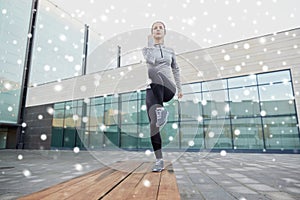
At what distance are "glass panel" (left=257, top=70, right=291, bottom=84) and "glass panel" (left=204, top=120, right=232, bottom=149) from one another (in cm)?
216

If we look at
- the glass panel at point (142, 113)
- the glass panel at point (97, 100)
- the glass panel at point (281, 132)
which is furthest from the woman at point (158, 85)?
the glass panel at point (97, 100)

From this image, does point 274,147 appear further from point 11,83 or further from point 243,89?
point 11,83

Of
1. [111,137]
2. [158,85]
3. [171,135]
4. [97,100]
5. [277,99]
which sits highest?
[97,100]

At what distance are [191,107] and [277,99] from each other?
3451 millimetres

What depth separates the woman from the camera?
75.3 inches

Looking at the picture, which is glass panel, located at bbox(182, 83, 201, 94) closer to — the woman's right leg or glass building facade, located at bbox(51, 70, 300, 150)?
glass building facade, located at bbox(51, 70, 300, 150)

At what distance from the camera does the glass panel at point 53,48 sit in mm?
12633

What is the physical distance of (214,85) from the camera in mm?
8453

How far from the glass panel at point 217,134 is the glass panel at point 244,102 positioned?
652mm

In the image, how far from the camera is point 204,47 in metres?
8.75

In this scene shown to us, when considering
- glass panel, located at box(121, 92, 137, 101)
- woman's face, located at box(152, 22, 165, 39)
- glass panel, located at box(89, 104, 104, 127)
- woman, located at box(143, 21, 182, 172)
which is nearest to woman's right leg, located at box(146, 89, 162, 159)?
woman, located at box(143, 21, 182, 172)

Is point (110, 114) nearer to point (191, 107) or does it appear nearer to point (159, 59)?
point (191, 107)

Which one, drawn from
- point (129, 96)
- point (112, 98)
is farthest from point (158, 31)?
point (112, 98)

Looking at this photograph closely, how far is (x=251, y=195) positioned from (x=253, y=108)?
7.45 meters
